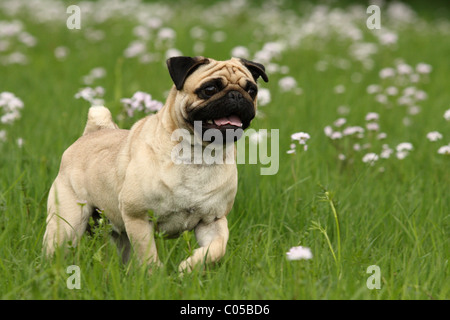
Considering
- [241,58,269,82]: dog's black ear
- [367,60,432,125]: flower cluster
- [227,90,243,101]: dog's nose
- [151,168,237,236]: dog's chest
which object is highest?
[367,60,432,125]: flower cluster

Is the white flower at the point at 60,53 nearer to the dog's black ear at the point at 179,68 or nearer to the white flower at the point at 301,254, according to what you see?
the dog's black ear at the point at 179,68

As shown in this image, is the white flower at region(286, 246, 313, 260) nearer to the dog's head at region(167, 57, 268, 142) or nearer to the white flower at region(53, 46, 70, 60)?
the dog's head at region(167, 57, 268, 142)

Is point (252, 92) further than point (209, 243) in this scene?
Yes

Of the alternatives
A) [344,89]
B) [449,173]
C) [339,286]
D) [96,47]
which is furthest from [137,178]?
[96,47]

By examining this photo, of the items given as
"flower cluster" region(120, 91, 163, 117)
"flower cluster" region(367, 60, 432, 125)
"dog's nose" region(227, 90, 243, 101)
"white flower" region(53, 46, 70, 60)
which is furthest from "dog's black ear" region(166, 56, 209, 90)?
"white flower" region(53, 46, 70, 60)

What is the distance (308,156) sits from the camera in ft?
20.5

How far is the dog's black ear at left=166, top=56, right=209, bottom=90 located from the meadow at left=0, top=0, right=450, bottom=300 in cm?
94

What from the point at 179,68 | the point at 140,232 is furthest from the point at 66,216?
the point at 179,68

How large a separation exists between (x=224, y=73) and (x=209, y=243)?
1010 millimetres

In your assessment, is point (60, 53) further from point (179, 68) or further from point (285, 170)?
point (179, 68)

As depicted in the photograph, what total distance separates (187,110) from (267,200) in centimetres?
147

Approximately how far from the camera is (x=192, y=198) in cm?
381

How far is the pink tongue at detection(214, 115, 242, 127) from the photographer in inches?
152

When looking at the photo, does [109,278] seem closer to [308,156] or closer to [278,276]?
[278,276]
